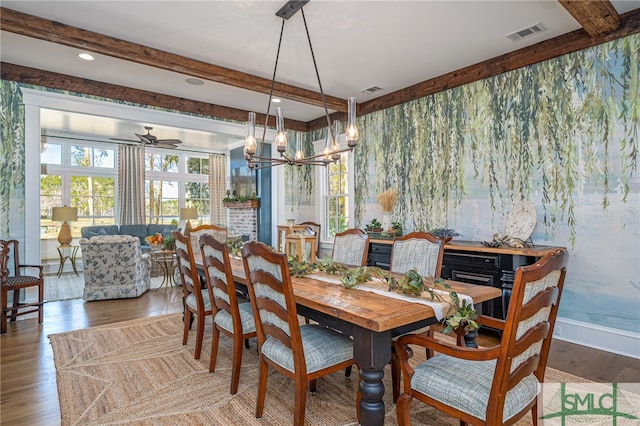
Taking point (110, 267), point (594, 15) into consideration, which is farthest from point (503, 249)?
point (110, 267)

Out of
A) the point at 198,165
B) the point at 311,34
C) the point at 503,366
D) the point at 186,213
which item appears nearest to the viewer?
the point at 503,366

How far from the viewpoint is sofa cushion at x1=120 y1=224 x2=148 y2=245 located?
25.2ft

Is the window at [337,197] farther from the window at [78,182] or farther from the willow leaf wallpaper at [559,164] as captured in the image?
the window at [78,182]

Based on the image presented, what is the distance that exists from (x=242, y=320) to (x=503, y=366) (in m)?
1.69

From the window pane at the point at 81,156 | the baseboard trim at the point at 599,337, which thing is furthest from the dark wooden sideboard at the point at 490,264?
the window pane at the point at 81,156

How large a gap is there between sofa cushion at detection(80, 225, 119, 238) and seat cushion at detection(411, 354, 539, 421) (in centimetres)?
761

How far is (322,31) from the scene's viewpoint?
3268 millimetres

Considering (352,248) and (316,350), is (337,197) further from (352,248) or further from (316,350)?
(316,350)

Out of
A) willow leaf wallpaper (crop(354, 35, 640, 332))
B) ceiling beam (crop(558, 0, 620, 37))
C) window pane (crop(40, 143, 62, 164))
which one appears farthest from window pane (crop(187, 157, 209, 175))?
ceiling beam (crop(558, 0, 620, 37))

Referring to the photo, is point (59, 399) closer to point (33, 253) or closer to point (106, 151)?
point (33, 253)

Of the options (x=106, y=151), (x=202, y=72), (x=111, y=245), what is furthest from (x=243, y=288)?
(x=106, y=151)

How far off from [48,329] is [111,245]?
141 centimetres

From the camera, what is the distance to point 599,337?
3107 millimetres

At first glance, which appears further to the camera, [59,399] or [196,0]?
[196,0]
